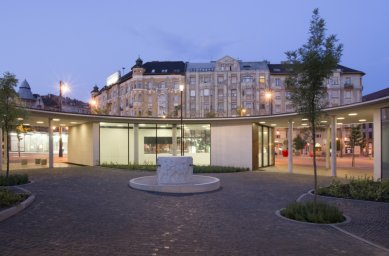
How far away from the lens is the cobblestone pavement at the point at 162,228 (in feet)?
23.6

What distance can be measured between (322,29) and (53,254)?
955 centimetres

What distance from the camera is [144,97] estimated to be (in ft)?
248

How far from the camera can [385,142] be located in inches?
743

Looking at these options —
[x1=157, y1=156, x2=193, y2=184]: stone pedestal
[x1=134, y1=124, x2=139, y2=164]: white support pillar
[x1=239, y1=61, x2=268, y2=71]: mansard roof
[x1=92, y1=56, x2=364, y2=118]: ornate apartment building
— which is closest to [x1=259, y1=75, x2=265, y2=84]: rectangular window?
[x1=92, y1=56, x2=364, y2=118]: ornate apartment building

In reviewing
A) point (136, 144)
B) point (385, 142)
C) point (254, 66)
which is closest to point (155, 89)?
point (254, 66)

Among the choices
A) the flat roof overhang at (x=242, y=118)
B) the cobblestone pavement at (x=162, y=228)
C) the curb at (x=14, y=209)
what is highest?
the flat roof overhang at (x=242, y=118)

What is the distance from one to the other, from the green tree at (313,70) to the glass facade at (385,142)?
1002 centimetres

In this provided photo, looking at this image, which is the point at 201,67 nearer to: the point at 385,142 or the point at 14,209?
the point at 385,142

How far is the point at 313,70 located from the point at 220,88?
64.2 m

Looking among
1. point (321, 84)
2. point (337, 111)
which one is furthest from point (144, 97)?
point (321, 84)

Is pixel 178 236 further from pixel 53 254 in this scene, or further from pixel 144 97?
pixel 144 97

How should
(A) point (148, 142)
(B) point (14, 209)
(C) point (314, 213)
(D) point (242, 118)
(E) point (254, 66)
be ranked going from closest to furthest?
(C) point (314, 213) → (B) point (14, 209) → (D) point (242, 118) → (A) point (148, 142) → (E) point (254, 66)

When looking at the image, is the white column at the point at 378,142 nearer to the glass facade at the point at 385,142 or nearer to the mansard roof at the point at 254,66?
the glass facade at the point at 385,142

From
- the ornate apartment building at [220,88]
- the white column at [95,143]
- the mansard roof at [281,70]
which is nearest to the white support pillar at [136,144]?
the white column at [95,143]
